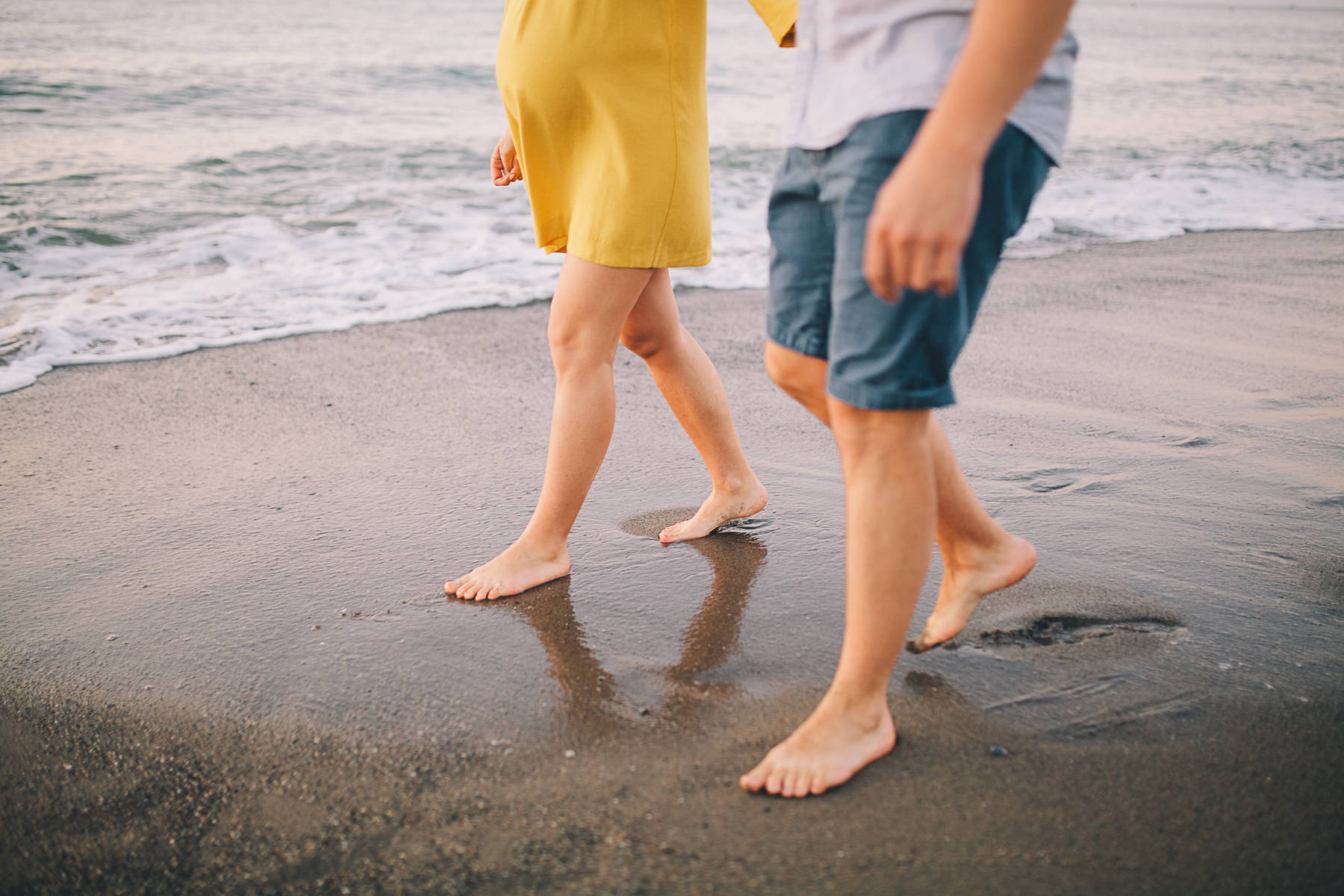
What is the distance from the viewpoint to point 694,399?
2.44 meters

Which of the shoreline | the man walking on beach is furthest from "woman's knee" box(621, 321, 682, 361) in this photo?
the shoreline

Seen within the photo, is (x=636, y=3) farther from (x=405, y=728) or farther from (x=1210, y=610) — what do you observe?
(x=1210, y=610)

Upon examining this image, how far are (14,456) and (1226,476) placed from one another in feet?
12.5

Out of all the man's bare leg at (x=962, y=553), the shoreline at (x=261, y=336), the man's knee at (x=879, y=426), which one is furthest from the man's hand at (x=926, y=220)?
the shoreline at (x=261, y=336)

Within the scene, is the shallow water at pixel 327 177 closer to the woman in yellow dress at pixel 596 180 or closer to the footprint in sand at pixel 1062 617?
the woman in yellow dress at pixel 596 180

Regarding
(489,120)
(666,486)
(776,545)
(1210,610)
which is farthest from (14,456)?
(489,120)

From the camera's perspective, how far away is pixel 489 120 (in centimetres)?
1294

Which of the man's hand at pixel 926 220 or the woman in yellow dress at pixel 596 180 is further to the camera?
the woman in yellow dress at pixel 596 180

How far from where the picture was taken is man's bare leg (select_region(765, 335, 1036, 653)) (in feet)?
5.77

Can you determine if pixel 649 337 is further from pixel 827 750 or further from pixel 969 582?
pixel 827 750

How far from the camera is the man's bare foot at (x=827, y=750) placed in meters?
1.50

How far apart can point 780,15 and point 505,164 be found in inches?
34.4

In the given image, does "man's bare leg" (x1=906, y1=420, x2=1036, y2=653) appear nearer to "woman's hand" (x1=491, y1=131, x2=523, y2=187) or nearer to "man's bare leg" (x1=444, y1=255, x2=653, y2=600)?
"man's bare leg" (x1=444, y1=255, x2=653, y2=600)

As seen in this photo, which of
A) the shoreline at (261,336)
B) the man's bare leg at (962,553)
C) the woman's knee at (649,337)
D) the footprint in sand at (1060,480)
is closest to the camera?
the man's bare leg at (962,553)
